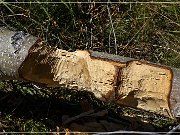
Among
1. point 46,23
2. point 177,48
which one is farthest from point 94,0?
point 177,48

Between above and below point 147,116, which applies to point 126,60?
above

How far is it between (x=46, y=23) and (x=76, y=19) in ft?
0.47

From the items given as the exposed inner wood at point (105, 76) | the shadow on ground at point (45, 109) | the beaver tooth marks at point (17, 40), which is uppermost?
the beaver tooth marks at point (17, 40)

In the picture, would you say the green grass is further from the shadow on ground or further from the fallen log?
the fallen log

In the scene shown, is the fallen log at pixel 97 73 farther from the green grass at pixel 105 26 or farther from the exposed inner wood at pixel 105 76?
the green grass at pixel 105 26

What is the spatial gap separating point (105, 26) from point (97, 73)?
2.09 ft

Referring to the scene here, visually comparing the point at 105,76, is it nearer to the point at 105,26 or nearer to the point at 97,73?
the point at 97,73

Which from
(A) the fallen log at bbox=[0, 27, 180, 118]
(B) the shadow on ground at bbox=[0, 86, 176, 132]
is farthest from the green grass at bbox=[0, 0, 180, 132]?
(A) the fallen log at bbox=[0, 27, 180, 118]

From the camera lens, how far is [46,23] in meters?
2.04

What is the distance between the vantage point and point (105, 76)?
1.46 metres

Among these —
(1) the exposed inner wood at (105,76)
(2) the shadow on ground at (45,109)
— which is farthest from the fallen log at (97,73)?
(2) the shadow on ground at (45,109)

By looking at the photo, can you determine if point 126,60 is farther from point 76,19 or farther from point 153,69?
point 76,19

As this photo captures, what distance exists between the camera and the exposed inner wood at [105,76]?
1416 millimetres

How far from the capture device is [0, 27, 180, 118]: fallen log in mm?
1410
